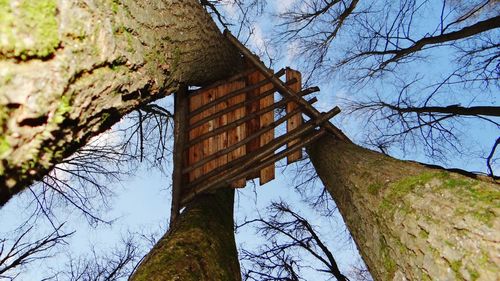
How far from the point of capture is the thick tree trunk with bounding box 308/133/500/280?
1.53 meters

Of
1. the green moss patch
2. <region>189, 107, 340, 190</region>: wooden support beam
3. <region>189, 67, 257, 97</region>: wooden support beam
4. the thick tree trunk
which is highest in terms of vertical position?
<region>189, 67, 257, 97</region>: wooden support beam

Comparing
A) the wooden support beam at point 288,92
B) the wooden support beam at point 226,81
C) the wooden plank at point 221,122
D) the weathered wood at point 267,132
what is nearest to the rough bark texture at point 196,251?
the wooden plank at point 221,122

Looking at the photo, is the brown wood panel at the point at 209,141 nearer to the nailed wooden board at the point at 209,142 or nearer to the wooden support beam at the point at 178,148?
the nailed wooden board at the point at 209,142

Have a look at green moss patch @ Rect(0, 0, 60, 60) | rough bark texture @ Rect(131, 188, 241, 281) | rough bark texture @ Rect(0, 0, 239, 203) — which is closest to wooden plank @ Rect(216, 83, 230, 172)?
rough bark texture @ Rect(131, 188, 241, 281)

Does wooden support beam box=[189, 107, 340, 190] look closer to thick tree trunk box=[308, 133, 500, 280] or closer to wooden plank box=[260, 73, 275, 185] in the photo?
wooden plank box=[260, 73, 275, 185]

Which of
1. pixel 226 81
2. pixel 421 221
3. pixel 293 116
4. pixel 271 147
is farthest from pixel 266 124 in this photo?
pixel 421 221

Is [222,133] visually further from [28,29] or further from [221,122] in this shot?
[28,29]

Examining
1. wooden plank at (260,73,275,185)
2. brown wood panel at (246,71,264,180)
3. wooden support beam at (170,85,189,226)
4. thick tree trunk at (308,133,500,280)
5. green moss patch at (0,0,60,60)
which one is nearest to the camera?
green moss patch at (0,0,60,60)

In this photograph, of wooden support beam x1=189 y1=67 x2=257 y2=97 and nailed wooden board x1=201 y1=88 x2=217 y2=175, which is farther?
wooden support beam x1=189 y1=67 x2=257 y2=97

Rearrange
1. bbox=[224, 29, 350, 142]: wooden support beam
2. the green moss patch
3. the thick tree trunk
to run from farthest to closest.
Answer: bbox=[224, 29, 350, 142]: wooden support beam → the thick tree trunk → the green moss patch

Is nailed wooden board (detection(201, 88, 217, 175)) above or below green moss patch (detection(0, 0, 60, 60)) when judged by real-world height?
above

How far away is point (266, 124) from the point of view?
15.6ft

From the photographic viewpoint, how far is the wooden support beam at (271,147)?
14.2ft

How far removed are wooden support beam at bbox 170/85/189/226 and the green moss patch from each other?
310 cm
